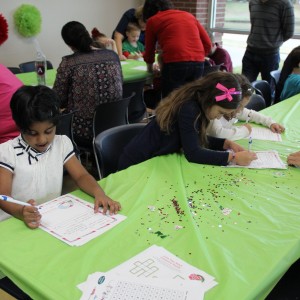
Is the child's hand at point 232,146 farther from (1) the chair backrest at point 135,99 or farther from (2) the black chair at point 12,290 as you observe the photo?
(1) the chair backrest at point 135,99

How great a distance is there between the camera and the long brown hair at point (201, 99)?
6.08ft

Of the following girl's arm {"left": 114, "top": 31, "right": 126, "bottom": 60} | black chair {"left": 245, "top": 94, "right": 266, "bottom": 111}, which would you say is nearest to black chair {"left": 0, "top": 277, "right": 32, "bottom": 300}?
black chair {"left": 245, "top": 94, "right": 266, "bottom": 111}

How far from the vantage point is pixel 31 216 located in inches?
48.4

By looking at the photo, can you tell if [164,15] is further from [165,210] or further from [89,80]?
[165,210]

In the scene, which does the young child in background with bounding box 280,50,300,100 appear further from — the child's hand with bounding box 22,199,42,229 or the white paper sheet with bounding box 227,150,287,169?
the child's hand with bounding box 22,199,42,229

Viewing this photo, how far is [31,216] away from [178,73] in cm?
262

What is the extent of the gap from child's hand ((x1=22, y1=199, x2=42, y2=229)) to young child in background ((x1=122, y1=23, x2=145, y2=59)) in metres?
3.69

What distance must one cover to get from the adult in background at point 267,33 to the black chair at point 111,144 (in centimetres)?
282

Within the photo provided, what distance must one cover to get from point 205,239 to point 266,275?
8.8 inches

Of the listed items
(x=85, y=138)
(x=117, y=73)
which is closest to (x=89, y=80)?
(x=117, y=73)

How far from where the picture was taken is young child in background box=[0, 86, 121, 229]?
1437 mm

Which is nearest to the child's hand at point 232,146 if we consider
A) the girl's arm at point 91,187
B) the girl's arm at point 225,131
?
the girl's arm at point 225,131

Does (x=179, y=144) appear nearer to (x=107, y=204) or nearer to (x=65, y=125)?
(x=107, y=204)

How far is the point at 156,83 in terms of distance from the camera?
3.91m
